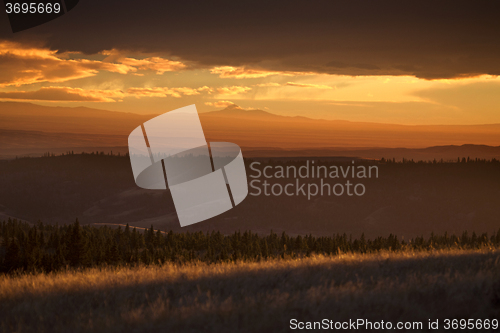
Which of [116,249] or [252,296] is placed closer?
[252,296]

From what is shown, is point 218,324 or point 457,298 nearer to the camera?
point 218,324

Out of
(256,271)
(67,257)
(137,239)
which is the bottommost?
(137,239)

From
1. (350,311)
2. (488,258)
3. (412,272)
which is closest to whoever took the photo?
(350,311)

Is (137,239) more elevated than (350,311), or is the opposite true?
(350,311)

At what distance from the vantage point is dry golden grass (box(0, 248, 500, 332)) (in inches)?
345

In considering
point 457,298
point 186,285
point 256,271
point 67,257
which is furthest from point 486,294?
point 67,257

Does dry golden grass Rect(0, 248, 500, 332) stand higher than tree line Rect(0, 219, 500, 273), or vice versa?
dry golden grass Rect(0, 248, 500, 332)

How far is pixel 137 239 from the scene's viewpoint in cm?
8888

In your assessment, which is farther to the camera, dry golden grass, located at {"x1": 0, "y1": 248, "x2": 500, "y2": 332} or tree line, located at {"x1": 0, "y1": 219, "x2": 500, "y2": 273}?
tree line, located at {"x1": 0, "y1": 219, "x2": 500, "y2": 273}

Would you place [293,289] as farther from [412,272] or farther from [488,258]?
[488,258]

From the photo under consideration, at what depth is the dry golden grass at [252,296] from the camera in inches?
345

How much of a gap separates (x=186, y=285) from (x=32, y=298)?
4122mm

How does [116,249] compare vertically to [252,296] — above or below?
below

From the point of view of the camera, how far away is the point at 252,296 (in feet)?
33.4
